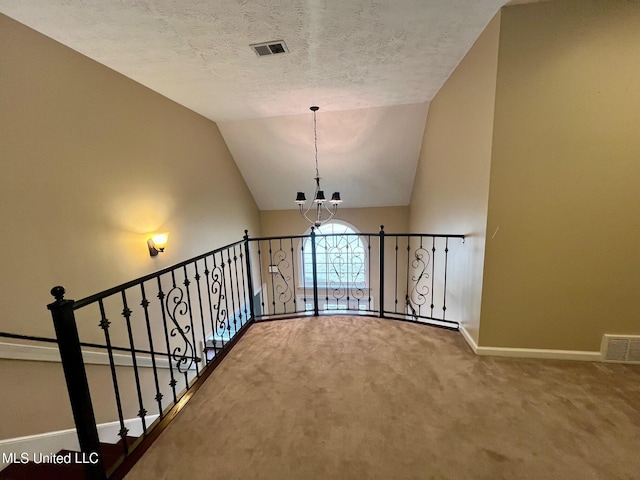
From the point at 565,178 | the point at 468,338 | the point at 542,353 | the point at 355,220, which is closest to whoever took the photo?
the point at 565,178

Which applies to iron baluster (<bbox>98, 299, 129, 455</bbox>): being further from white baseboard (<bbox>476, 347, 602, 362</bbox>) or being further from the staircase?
white baseboard (<bbox>476, 347, 602, 362</bbox>)

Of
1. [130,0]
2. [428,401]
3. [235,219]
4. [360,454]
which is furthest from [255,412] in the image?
[235,219]

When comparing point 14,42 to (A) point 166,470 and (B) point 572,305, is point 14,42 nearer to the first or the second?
(A) point 166,470

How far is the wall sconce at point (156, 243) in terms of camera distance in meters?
3.05

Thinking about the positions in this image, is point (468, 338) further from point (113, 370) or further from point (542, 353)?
point (113, 370)

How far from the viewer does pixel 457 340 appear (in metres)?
2.59

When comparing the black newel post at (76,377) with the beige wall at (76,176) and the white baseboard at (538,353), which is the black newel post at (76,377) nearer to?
the beige wall at (76,176)

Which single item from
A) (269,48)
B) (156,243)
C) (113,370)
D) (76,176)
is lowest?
(113,370)

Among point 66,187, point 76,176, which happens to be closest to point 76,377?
point 66,187

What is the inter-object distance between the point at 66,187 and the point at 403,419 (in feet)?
9.54

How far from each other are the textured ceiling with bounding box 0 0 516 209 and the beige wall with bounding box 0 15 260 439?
9.5 inches

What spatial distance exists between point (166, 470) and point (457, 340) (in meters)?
2.36

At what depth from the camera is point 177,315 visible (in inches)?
139

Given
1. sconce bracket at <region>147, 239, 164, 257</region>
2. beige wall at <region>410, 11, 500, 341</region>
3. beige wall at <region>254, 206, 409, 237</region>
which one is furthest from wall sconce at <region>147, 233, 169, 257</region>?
beige wall at <region>254, 206, 409, 237</region>
